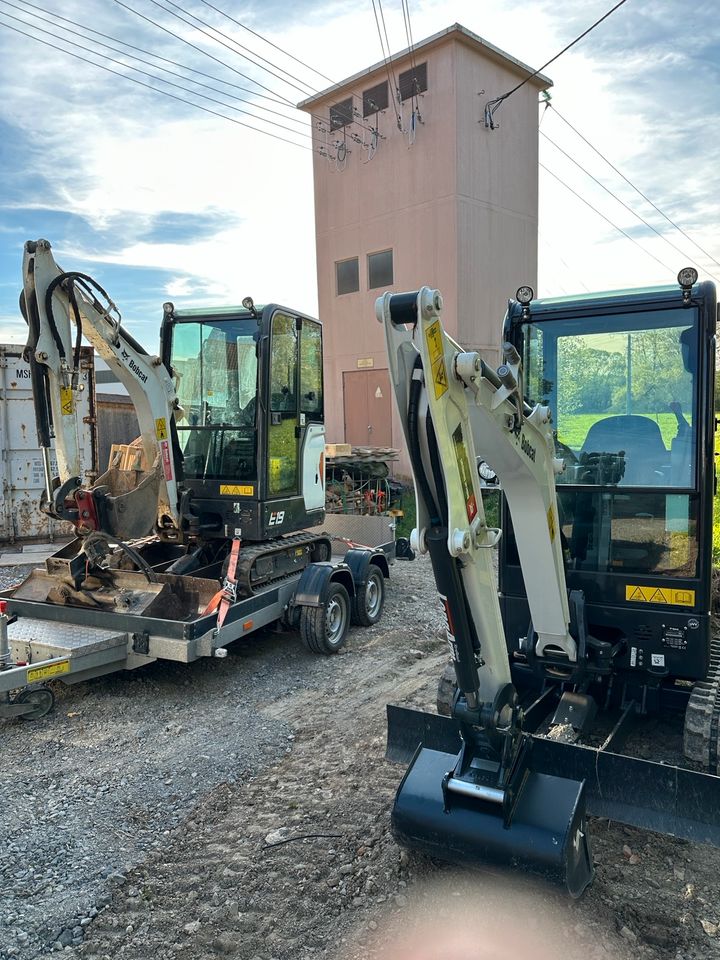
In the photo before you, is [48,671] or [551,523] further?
[48,671]

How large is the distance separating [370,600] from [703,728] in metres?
4.26

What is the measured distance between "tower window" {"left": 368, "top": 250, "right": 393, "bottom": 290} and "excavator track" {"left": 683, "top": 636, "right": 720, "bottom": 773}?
13965 millimetres

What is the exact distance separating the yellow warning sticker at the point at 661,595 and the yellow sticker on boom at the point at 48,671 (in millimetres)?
3835

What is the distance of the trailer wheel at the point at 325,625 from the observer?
6.71 meters

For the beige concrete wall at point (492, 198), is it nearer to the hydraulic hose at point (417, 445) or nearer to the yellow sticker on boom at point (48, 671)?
the yellow sticker on boom at point (48, 671)

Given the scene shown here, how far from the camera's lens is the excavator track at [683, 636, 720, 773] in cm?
390

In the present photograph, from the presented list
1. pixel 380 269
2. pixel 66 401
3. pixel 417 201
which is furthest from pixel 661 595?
pixel 380 269

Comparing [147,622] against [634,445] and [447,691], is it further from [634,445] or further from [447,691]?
[634,445]

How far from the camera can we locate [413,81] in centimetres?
1612

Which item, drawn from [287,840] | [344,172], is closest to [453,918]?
[287,840]

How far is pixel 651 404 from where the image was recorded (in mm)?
4195

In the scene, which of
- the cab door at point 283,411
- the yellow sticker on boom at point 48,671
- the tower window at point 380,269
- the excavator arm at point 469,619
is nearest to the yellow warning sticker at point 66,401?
the cab door at point 283,411

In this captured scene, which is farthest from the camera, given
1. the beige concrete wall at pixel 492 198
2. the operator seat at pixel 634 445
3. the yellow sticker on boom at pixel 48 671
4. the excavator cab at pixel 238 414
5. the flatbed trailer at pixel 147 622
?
the beige concrete wall at pixel 492 198

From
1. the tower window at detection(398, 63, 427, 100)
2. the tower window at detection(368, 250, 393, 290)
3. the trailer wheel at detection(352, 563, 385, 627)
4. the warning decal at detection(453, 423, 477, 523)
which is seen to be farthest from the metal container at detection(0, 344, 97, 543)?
the tower window at detection(398, 63, 427, 100)
